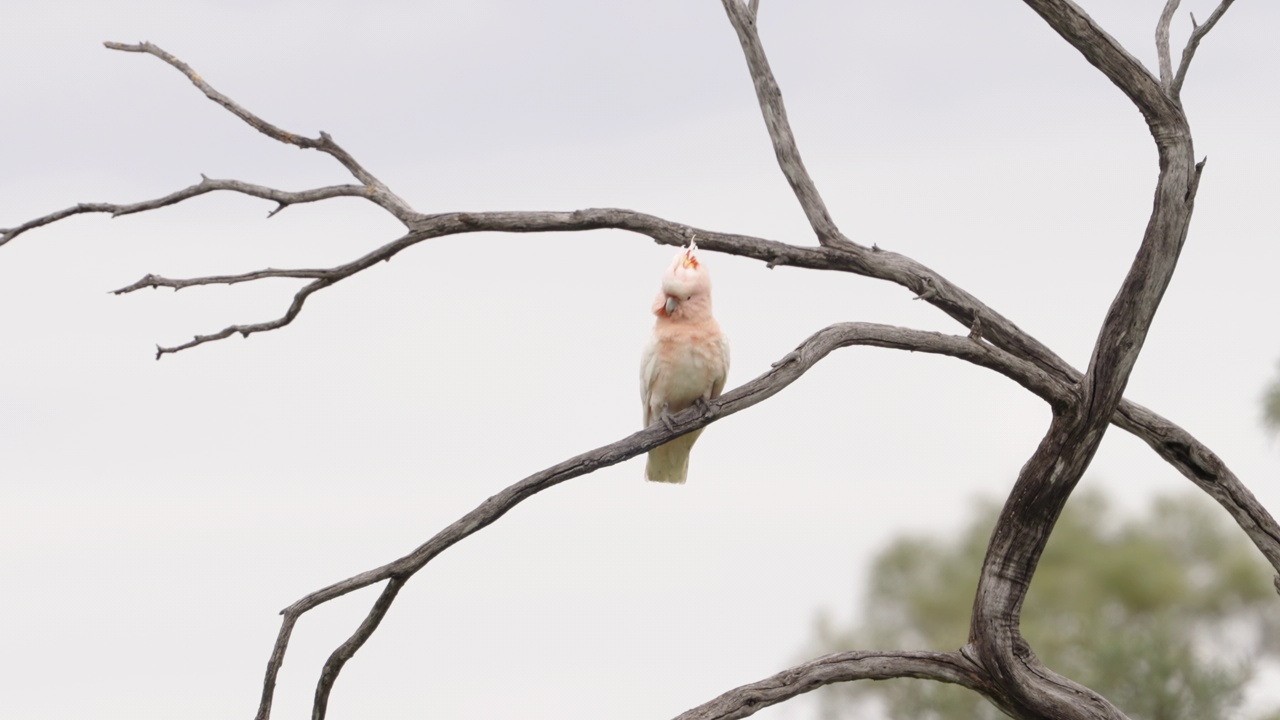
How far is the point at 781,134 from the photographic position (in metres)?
6.68

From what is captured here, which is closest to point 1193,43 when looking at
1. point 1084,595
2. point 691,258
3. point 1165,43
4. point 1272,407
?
point 1165,43

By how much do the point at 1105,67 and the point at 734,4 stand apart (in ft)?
5.51

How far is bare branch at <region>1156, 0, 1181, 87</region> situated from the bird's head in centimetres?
205

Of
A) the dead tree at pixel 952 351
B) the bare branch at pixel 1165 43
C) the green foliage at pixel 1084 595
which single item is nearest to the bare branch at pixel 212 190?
the dead tree at pixel 952 351

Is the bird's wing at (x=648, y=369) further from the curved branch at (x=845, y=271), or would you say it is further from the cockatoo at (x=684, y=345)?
the curved branch at (x=845, y=271)

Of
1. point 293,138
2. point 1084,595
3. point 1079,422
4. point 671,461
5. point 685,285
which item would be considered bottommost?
point 1079,422

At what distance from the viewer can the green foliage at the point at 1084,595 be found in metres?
18.6

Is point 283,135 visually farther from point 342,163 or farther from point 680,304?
point 680,304

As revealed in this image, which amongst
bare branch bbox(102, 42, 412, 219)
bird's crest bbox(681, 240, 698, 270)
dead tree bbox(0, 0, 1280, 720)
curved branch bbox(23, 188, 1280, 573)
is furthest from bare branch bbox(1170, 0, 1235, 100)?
bare branch bbox(102, 42, 412, 219)

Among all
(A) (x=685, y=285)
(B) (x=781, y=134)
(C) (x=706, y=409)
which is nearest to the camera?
(C) (x=706, y=409)

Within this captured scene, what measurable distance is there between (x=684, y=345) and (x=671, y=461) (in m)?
0.83

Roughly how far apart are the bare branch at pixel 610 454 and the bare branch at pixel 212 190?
5.92 ft

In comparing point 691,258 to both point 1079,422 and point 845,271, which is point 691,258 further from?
point 1079,422

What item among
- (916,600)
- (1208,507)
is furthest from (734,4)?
(1208,507)
